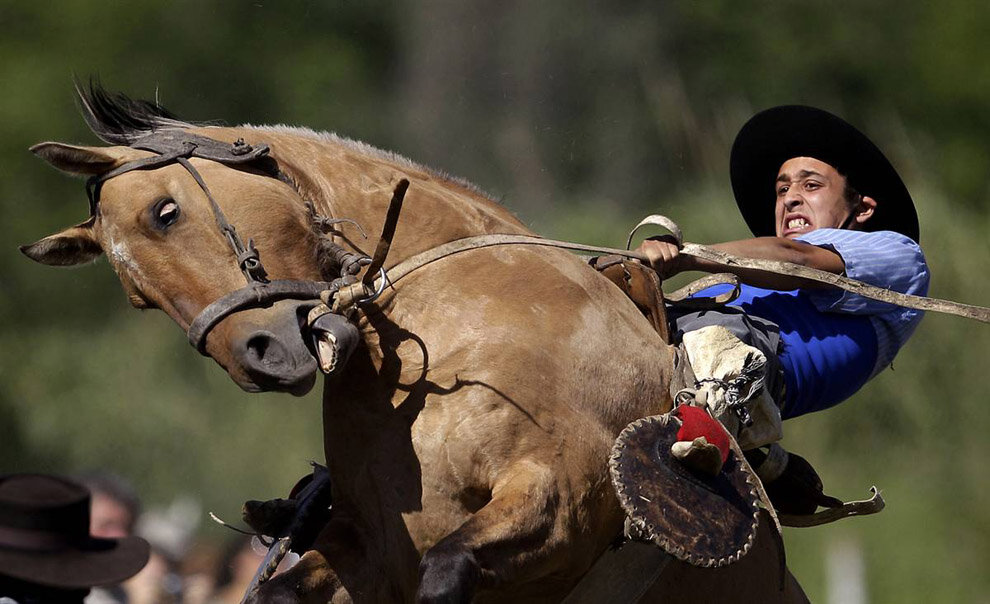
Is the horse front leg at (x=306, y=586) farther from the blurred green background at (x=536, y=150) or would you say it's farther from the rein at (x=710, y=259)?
the blurred green background at (x=536, y=150)

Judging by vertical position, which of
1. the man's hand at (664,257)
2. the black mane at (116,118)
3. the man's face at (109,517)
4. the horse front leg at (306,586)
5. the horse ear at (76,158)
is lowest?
the man's face at (109,517)

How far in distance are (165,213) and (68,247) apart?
0.49m

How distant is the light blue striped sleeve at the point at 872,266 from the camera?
19.7ft

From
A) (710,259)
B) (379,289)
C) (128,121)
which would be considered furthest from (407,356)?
(128,121)

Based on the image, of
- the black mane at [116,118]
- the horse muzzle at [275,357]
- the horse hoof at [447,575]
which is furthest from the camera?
the black mane at [116,118]

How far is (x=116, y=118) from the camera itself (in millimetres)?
5500

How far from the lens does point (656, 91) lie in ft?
77.1

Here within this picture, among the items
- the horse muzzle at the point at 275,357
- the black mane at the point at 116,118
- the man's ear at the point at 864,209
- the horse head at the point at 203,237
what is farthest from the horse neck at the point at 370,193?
the man's ear at the point at 864,209

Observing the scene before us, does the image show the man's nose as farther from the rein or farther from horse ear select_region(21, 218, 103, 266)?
horse ear select_region(21, 218, 103, 266)

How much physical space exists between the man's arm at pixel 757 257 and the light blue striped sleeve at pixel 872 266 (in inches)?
3.3

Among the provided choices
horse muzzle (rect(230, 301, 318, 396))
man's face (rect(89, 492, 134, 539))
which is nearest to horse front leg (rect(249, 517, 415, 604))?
horse muzzle (rect(230, 301, 318, 396))

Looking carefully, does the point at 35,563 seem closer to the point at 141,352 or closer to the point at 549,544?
the point at 549,544

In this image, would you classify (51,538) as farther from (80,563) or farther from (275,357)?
(275,357)

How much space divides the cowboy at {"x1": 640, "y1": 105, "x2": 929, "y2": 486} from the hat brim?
79.4 inches
